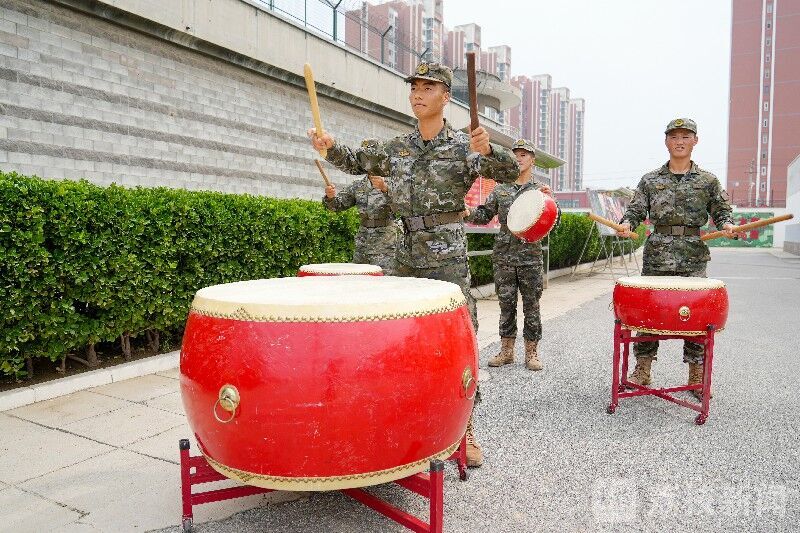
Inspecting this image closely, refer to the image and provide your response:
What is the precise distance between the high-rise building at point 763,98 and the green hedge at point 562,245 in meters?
62.7

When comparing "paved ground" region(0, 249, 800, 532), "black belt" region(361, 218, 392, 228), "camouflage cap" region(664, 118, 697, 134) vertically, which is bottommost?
"paved ground" region(0, 249, 800, 532)

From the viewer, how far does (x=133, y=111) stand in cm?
732

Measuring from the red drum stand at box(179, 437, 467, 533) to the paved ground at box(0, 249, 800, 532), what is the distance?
150 mm

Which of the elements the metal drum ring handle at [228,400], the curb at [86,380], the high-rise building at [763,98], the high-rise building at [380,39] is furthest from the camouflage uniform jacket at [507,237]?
the high-rise building at [763,98]

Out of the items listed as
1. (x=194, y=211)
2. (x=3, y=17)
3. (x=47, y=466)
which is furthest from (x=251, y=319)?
(x=3, y=17)

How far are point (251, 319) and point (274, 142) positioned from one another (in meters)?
8.42

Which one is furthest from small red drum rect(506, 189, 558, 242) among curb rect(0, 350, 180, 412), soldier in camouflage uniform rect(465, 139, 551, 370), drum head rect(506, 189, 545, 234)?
curb rect(0, 350, 180, 412)

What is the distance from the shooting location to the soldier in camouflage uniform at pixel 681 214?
4.69 meters

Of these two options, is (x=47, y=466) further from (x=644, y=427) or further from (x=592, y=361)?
(x=592, y=361)

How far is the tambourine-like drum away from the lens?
1871mm

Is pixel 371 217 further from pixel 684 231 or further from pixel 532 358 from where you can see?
pixel 684 231

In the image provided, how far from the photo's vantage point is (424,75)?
3131mm

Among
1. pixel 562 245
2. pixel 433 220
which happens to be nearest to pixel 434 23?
pixel 562 245

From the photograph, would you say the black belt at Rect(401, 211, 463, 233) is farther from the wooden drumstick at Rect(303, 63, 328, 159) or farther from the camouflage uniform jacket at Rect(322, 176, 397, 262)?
the camouflage uniform jacket at Rect(322, 176, 397, 262)
